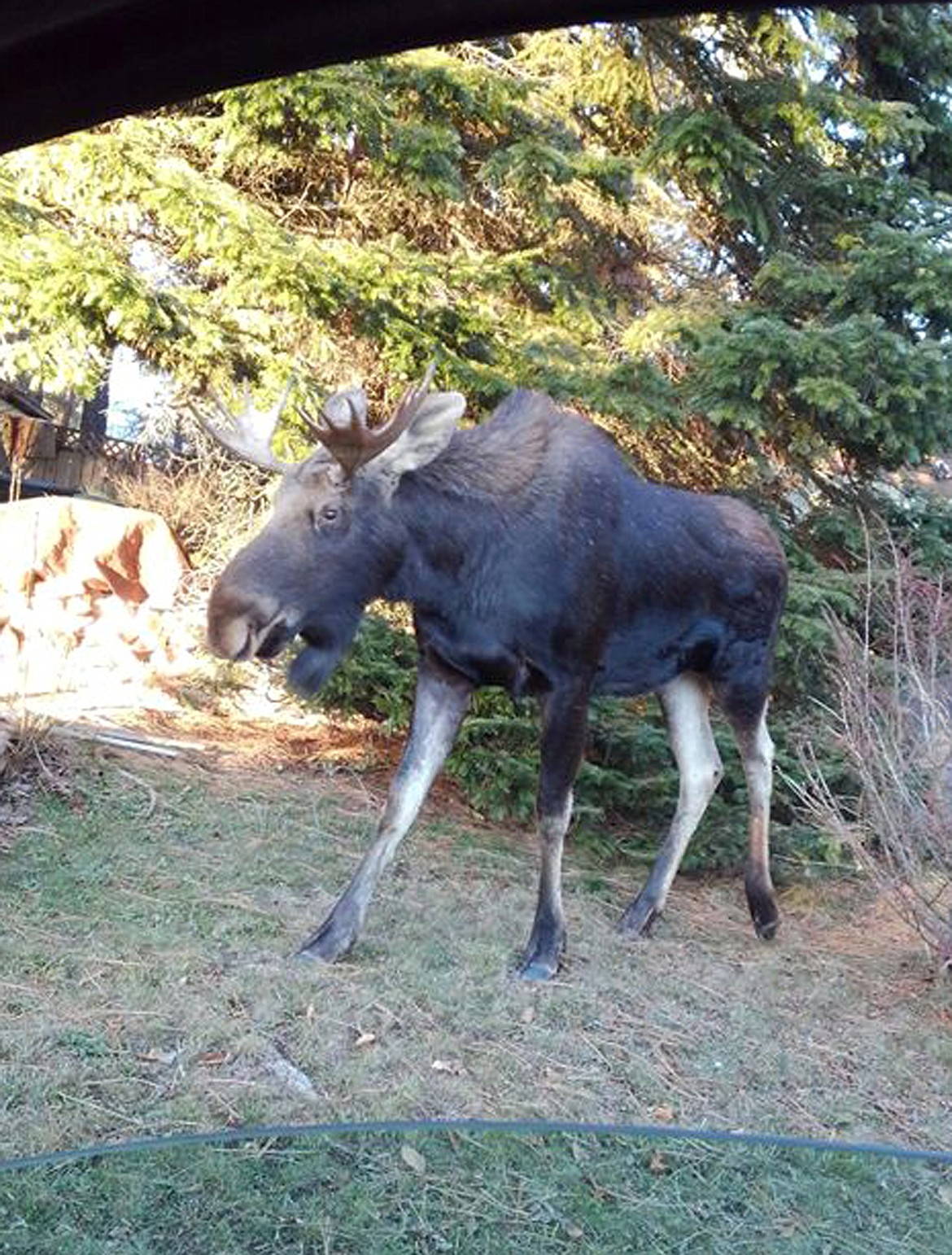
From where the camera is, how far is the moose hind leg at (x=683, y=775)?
5551 mm

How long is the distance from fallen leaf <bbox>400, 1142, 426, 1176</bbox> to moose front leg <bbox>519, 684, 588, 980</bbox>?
2.42m

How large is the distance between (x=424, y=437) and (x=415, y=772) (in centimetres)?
121

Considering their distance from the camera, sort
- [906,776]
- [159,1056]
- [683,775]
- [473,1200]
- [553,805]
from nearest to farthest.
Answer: [473,1200]
[159,1056]
[553,805]
[906,776]
[683,775]

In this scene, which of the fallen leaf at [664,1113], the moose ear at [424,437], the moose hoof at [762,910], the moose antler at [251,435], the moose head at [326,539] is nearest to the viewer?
the fallen leaf at [664,1113]

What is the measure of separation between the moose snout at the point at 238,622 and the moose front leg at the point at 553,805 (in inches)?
42.7

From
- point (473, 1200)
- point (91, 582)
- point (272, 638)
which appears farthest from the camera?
point (91, 582)

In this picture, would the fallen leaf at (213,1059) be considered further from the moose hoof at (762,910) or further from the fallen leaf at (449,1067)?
the moose hoof at (762,910)

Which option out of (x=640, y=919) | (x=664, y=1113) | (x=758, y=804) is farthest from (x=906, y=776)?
(x=664, y=1113)

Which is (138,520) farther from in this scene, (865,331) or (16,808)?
(865,331)

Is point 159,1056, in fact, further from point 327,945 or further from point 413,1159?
point 413,1159

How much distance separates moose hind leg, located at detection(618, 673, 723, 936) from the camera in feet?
18.2

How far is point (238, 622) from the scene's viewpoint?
405 cm

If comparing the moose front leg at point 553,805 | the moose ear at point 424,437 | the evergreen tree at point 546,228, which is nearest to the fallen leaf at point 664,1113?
the moose front leg at point 553,805

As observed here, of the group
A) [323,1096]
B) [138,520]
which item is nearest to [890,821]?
[323,1096]
